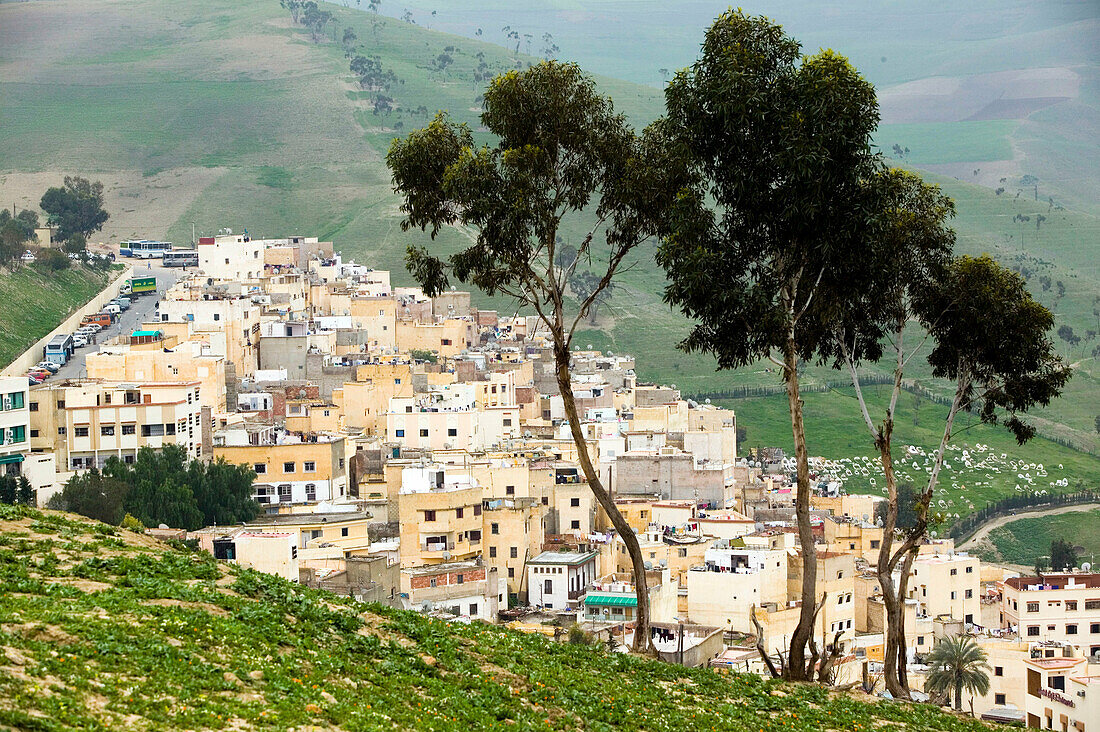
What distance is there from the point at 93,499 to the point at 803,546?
2418cm

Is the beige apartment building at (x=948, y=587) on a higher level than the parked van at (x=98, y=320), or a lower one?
lower

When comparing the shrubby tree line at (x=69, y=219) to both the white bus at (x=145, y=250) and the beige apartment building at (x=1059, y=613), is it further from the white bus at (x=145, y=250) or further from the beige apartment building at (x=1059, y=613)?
the beige apartment building at (x=1059, y=613)

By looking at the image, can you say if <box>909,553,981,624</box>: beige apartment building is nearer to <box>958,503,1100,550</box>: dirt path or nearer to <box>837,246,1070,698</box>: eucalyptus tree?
<box>958,503,1100,550</box>: dirt path

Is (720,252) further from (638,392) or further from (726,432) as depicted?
(638,392)

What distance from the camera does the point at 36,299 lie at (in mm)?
70688

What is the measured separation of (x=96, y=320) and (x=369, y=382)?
17519mm

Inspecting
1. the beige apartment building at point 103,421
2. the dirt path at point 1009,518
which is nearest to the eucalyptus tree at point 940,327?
the beige apartment building at point 103,421

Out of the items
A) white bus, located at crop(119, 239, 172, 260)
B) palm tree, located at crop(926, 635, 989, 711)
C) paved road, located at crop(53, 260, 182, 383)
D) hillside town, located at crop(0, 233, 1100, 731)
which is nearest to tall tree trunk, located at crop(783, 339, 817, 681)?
hillside town, located at crop(0, 233, 1100, 731)

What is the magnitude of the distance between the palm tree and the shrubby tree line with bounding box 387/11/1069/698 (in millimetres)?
13166

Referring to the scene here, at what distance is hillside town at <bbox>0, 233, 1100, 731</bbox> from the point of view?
34219 mm

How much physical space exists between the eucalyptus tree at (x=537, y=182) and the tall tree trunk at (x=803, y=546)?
178 cm

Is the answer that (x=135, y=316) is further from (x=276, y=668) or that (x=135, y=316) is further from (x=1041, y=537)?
(x=276, y=668)

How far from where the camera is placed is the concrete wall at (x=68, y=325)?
184 feet

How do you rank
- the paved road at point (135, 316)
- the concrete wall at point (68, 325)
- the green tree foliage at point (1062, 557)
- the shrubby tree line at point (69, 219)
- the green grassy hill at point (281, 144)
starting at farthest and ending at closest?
the green grassy hill at point (281, 144), the shrubby tree line at point (69, 219), the concrete wall at point (68, 325), the green tree foliage at point (1062, 557), the paved road at point (135, 316)
